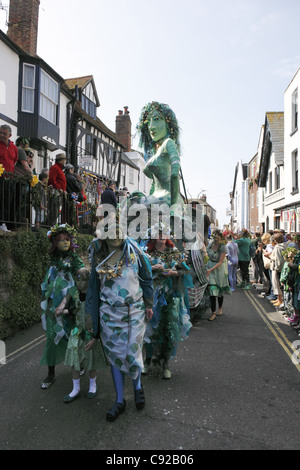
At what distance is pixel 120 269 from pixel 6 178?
386cm

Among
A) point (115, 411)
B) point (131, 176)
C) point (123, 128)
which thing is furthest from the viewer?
point (131, 176)

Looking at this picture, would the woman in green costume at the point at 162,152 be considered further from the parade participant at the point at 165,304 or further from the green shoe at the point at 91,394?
the green shoe at the point at 91,394

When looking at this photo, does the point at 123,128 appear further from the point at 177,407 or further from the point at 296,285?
the point at 177,407

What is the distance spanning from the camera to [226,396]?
3396 mm

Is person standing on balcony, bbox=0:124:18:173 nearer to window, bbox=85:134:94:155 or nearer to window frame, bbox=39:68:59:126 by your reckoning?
window frame, bbox=39:68:59:126

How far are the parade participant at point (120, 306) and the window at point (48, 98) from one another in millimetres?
12238

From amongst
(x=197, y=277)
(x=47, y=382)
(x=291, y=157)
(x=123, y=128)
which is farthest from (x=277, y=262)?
(x=123, y=128)

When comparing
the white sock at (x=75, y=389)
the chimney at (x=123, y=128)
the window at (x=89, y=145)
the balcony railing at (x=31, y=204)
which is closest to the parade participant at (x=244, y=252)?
the balcony railing at (x=31, y=204)

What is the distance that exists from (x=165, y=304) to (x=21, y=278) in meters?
3.00

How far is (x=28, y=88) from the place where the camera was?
13.1m

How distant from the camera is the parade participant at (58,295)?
3.58 metres

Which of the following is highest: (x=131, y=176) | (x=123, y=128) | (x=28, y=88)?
(x=123, y=128)
